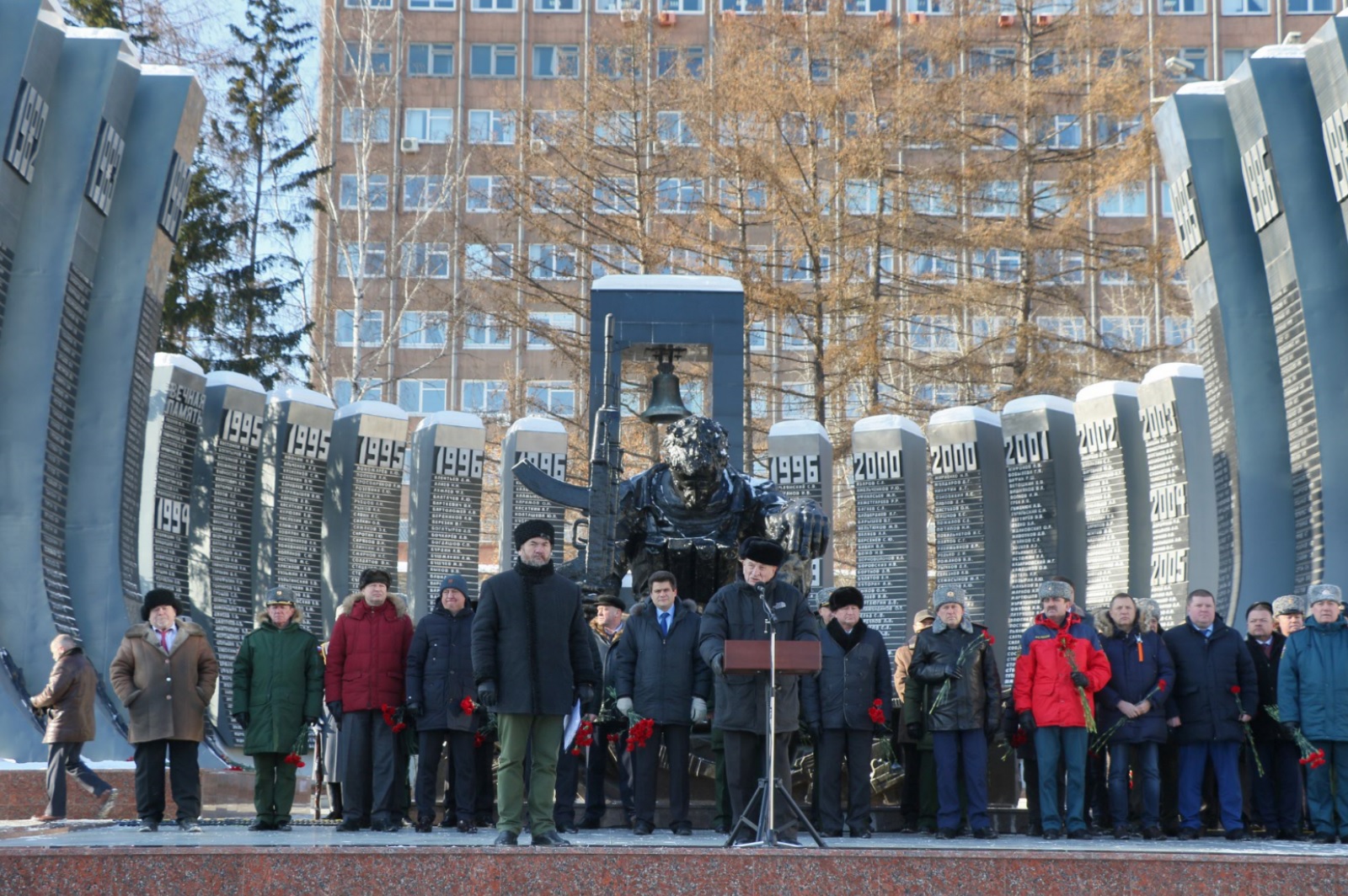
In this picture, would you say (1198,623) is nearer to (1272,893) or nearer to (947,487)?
(1272,893)

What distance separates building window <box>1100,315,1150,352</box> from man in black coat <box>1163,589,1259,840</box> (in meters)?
16.1

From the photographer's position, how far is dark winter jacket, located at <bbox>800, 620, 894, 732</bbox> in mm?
9414

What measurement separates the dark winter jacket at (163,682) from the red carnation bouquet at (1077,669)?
504 cm

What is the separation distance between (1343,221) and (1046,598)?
5940 millimetres

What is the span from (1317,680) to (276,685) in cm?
601

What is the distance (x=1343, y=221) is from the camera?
13.8 metres

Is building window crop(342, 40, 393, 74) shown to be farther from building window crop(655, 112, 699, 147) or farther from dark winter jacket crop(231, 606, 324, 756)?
dark winter jacket crop(231, 606, 324, 756)

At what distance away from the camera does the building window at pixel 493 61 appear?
4503cm

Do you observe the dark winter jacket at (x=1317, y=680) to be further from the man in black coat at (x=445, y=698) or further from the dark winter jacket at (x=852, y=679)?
the man in black coat at (x=445, y=698)

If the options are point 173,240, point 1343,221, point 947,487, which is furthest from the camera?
point 947,487

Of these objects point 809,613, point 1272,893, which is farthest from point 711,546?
point 1272,893

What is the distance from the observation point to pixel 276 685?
975cm

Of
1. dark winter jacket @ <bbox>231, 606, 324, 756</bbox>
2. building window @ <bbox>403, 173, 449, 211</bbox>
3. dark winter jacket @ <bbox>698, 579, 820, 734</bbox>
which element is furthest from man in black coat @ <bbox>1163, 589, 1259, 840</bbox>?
building window @ <bbox>403, 173, 449, 211</bbox>

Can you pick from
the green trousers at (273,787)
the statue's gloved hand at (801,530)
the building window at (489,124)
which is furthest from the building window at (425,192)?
the statue's gloved hand at (801,530)
